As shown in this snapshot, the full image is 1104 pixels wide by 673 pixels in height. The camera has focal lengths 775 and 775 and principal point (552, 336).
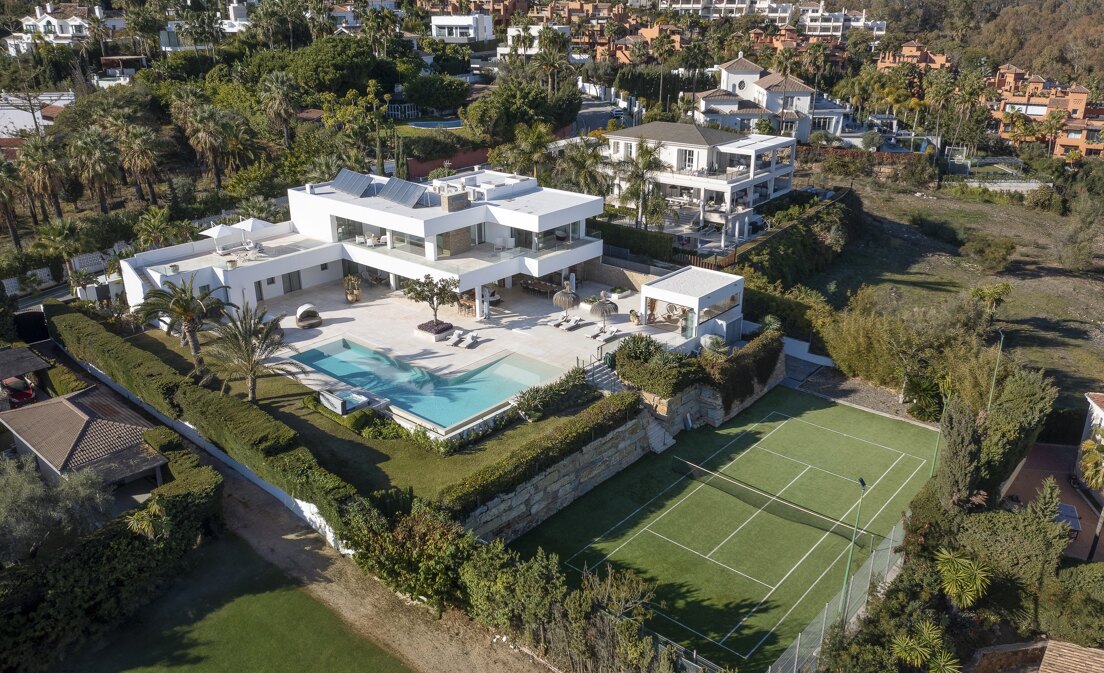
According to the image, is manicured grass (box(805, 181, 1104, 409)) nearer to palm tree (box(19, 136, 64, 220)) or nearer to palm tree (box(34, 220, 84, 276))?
palm tree (box(34, 220, 84, 276))

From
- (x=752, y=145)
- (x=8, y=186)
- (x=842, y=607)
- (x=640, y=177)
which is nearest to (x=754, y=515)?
(x=842, y=607)

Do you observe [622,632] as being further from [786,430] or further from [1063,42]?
[1063,42]

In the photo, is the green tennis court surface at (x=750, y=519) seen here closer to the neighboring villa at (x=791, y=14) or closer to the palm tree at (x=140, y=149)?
the palm tree at (x=140, y=149)

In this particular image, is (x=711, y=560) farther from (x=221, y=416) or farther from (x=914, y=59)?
(x=914, y=59)

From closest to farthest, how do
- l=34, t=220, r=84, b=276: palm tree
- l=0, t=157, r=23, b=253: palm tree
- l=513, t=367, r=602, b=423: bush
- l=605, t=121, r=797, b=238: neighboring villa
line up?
l=513, t=367, r=602, b=423: bush
l=34, t=220, r=84, b=276: palm tree
l=0, t=157, r=23, b=253: palm tree
l=605, t=121, r=797, b=238: neighboring villa

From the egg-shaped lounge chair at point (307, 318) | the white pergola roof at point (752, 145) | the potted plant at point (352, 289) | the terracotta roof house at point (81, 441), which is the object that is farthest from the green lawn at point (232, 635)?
the white pergola roof at point (752, 145)

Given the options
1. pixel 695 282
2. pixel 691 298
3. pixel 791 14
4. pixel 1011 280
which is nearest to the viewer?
pixel 691 298

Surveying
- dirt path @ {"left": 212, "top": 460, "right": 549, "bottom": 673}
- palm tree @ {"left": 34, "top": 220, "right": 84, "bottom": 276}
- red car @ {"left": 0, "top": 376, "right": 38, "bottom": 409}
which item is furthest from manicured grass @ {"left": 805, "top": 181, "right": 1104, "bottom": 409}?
palm tree @ {"left": 34, "top": 220, "right": 84, "bottom": 276}
